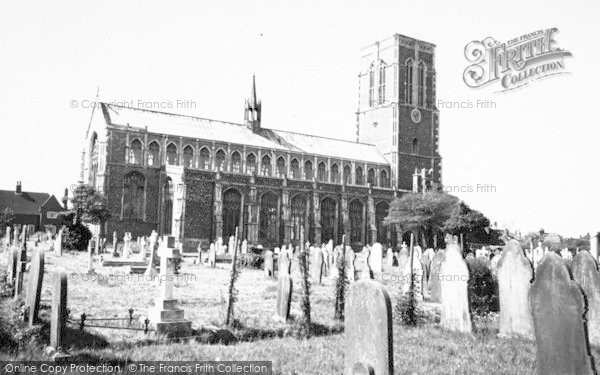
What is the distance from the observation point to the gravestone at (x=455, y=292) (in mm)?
8648

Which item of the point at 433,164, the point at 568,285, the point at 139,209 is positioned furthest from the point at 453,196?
the point at 568,285

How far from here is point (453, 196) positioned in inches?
1854

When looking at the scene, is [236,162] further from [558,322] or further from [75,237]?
[558,322]

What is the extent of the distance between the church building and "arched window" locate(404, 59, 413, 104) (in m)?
0.12

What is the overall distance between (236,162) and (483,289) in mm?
35335

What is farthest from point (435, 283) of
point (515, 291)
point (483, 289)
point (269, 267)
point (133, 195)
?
point (133, 195)

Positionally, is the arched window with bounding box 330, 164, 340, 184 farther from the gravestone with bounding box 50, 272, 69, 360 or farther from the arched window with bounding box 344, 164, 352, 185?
the gravestone with bounding box 50, 272, 69, 360

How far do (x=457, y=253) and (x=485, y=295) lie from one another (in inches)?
107

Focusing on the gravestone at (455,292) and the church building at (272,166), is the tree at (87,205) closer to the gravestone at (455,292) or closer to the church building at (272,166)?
the church building at (272,166)

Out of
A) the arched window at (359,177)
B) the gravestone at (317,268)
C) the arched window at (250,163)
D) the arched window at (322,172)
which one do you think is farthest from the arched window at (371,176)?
the gravestone at (317,268)

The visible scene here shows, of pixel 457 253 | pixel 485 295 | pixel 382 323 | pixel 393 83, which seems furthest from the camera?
pixel 393 83

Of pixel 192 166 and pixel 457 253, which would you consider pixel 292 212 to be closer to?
pixel 192 166

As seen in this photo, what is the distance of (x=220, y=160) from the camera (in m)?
44.1

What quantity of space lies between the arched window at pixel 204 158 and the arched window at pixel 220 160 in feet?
2.45
